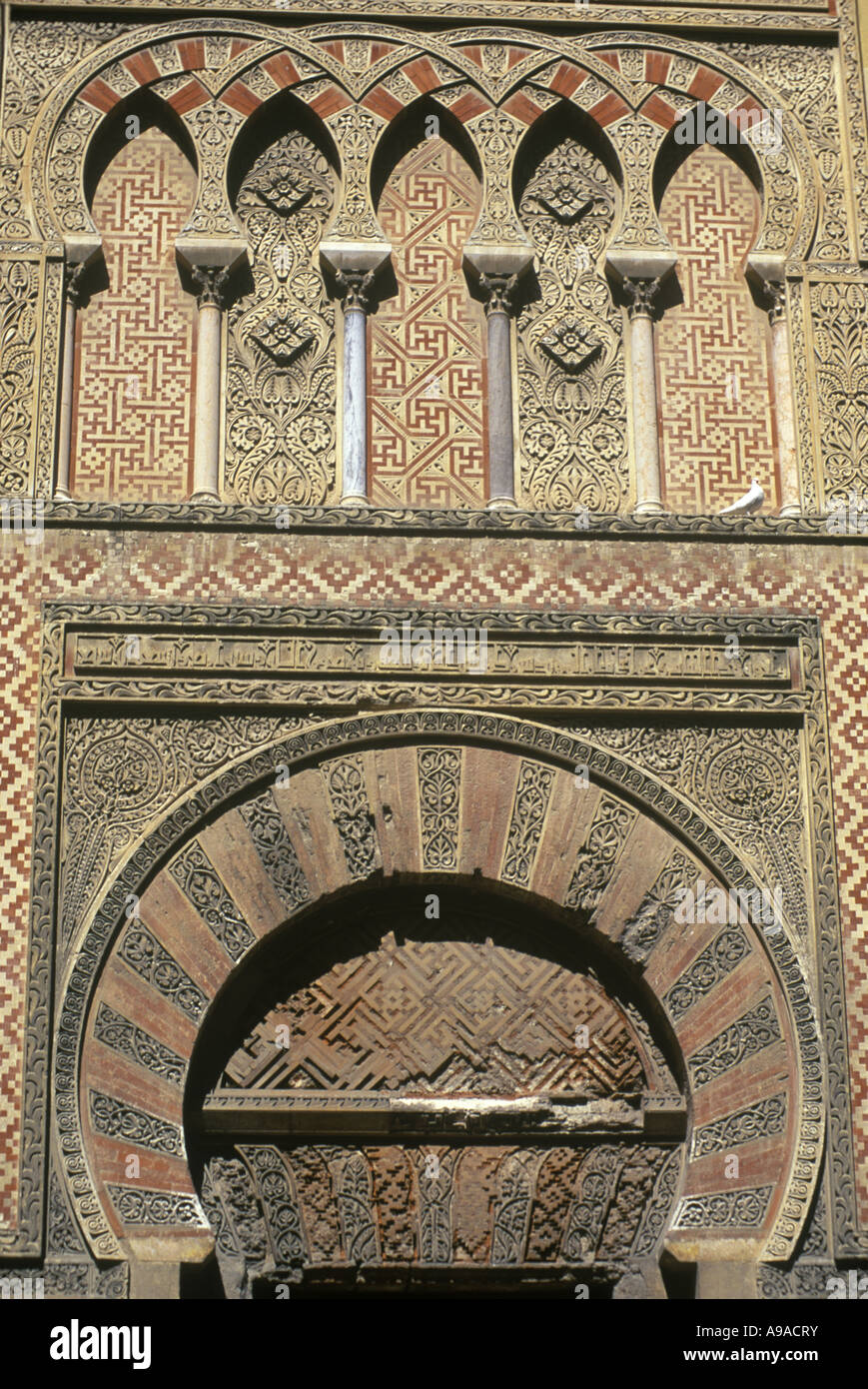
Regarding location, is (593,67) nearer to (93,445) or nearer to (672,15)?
(672,15)

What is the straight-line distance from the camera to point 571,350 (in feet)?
29.7

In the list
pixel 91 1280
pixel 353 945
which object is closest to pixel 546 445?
pixel 353 945

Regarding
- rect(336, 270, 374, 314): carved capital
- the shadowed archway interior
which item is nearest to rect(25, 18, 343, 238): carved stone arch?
rect(336, 270, 374, 314): carved capital

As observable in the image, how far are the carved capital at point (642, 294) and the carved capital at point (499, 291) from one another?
1.47 feet

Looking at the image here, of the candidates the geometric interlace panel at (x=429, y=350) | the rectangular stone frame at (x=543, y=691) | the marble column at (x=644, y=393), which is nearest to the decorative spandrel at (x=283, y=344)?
the geometric interlace panel at (x=429, y=350)

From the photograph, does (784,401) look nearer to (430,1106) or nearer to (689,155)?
(689,155)

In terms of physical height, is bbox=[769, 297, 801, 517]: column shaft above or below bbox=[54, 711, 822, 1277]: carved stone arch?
above

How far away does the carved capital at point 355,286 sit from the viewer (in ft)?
29.5

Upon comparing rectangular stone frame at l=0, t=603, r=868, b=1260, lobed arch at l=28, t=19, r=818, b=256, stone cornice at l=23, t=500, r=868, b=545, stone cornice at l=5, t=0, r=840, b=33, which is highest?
stone cornice at l=5, t=0, r=840, b=33

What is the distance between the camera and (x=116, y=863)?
7.96 meters

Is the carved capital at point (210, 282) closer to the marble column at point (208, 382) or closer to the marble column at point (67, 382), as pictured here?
the marble column at point (208, 382)

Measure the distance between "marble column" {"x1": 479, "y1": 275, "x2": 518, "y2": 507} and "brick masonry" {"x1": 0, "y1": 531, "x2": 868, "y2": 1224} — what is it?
311mm

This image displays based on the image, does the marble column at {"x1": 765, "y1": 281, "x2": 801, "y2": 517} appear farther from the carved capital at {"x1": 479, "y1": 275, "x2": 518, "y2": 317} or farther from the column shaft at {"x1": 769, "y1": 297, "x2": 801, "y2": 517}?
the carved capital at {"x1": 479, "y1": 275, "x2": 518, "y2": 317}

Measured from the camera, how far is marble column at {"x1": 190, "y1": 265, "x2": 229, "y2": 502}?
8.67m
